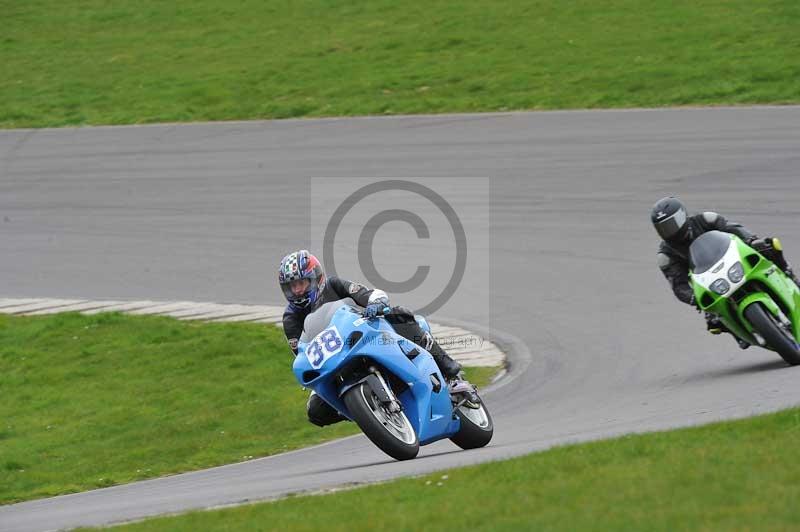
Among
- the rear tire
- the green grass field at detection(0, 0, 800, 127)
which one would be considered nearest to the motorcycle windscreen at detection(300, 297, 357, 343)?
the rear tire

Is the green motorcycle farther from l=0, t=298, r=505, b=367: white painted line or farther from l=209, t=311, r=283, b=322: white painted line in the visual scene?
l=209, t=311, r=283, b=322: white painted line

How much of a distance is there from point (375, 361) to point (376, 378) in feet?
0.68

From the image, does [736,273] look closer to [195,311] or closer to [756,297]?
[756,297]

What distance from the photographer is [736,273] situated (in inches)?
440

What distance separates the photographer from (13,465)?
41.8 ft

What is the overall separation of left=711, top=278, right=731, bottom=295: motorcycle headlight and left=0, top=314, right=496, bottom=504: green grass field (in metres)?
3.12

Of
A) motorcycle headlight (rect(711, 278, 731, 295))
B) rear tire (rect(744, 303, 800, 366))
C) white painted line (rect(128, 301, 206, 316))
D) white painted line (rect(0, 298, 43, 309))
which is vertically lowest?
white painted line (rect(0, 298, 43, 309))

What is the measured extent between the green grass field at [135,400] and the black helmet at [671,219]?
2768 millimetres

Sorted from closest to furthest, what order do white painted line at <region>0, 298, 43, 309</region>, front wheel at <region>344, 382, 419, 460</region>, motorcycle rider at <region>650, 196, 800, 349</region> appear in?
front wheel at <region>344, 382, 419, 460</region> → motorcycle rider at <region>650, 196, 800, 349</region> → white painted line at <region>0, 298, 43, 309</region>

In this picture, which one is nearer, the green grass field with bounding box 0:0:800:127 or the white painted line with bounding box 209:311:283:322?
the white painted line with bounding box 209:311:283:322

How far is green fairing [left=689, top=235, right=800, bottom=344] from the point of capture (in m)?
11.1

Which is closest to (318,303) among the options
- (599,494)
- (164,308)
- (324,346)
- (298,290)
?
(298,290)

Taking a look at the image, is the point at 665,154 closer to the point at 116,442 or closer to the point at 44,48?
the point at 116,442

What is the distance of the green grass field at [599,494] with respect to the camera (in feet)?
19.8
